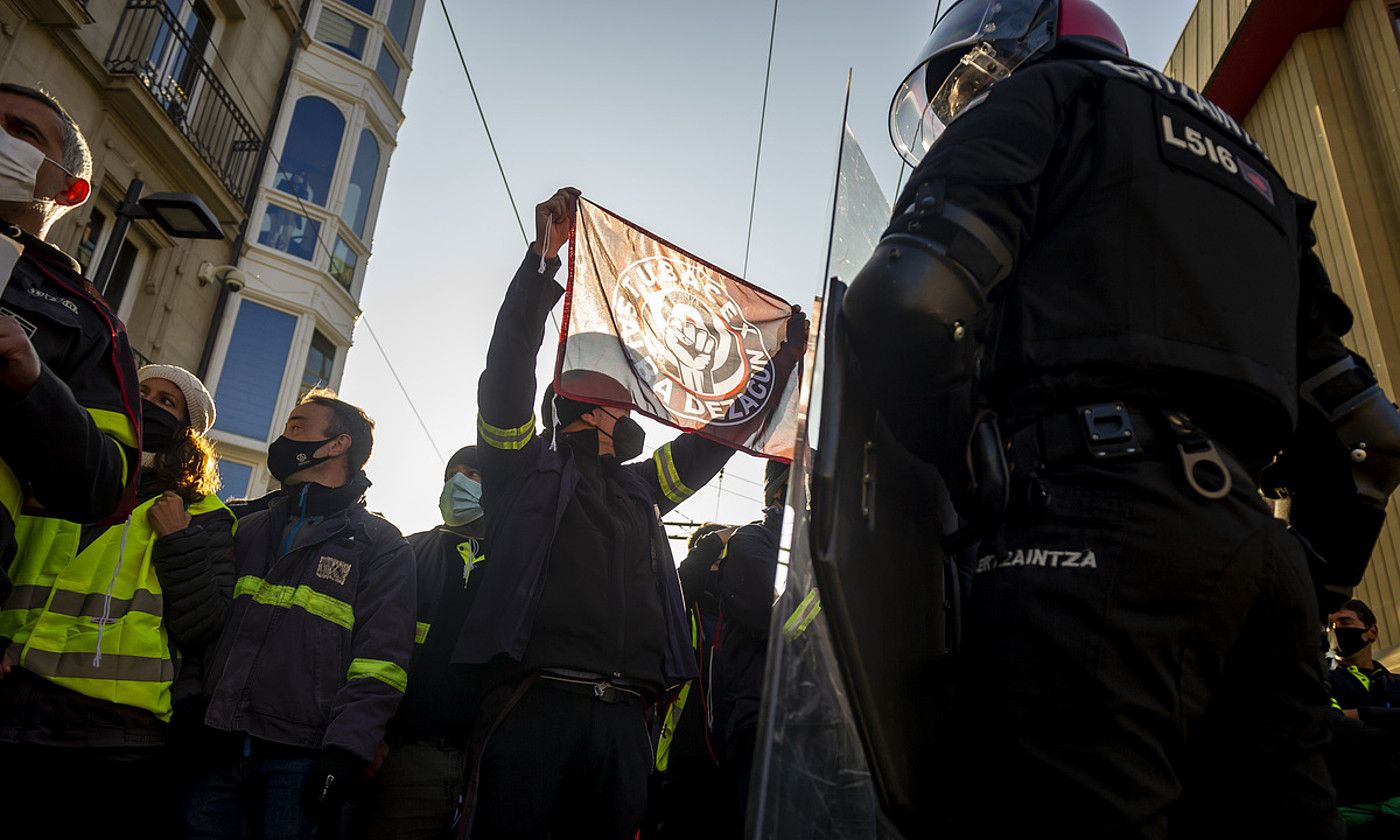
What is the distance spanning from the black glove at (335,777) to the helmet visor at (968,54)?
2435 mm

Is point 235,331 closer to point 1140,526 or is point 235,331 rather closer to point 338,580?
point 338,580

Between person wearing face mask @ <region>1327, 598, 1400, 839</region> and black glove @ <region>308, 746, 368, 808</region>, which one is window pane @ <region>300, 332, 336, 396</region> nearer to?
black glove @ <region>308, 746, 368, 808</region>

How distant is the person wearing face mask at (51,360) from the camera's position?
1.58m

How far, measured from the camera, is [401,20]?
1698 cm

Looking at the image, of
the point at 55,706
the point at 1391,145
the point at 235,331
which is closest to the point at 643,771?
the point at 55,706

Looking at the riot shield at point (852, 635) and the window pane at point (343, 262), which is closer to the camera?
the riot shield at point (852, 635)

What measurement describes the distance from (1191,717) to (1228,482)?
325 millimetres

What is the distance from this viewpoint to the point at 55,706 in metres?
2.37

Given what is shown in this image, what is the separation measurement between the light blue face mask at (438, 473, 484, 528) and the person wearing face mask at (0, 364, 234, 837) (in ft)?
4.67

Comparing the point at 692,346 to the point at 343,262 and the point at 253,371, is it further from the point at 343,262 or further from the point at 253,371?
the point at 343,262

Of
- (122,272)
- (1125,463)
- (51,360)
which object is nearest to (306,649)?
(51,360)

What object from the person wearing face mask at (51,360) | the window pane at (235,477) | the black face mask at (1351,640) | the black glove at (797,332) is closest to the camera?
the person wearing face mask at (51,360)

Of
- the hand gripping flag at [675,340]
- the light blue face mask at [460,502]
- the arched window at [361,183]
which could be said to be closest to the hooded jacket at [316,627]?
the light blue face mask at [460,502]

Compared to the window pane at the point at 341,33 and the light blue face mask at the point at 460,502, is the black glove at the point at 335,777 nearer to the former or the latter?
the light blue face mask at the point at 460,502
